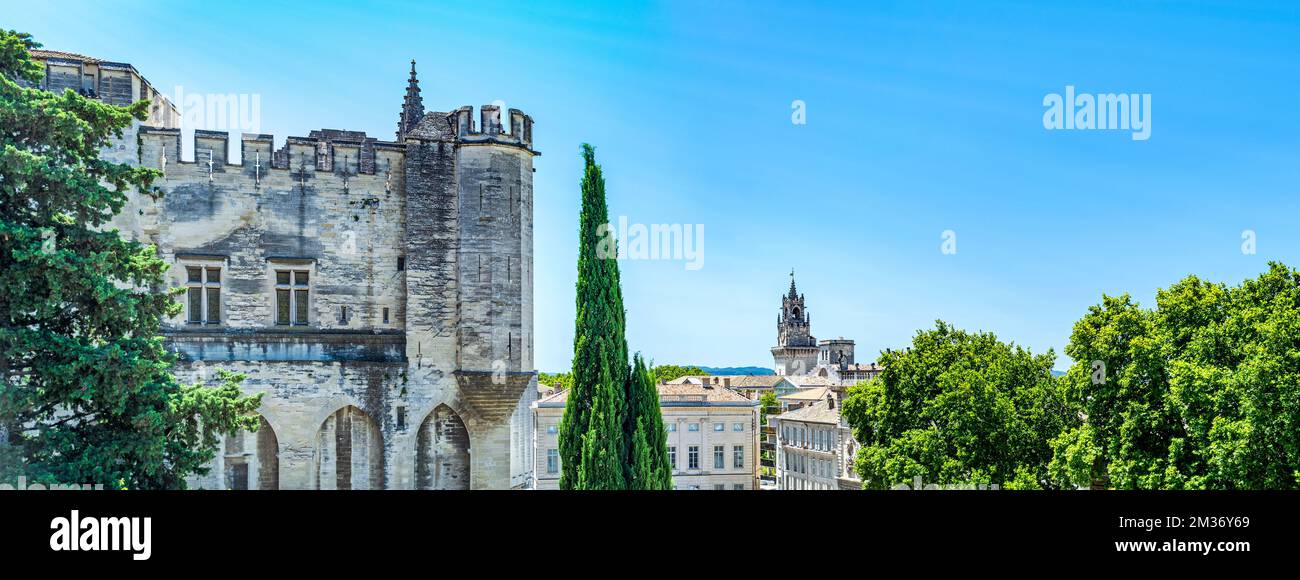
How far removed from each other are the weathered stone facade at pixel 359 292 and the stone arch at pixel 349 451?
0.12ft

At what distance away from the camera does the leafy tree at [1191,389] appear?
25453 mm

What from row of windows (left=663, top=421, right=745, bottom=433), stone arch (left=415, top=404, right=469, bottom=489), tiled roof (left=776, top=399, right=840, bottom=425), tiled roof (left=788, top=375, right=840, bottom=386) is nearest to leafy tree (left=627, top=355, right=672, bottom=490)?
stone arch (left=415, top=404, right=469, bottom=489)

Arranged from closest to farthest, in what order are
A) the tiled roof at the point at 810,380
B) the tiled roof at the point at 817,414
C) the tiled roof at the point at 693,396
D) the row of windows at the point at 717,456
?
the row of windows at the point at 717,456 < the tiled roof at the point at 693,396 < the tiled roof at the point at 817,414 < the tiled roof at the point at 810,380

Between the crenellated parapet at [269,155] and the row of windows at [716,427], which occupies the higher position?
the crenellated parapet at [269,155]

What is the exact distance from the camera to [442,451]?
87.9 ft

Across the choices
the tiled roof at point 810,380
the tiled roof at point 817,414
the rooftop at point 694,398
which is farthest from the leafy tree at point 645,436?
the tiled roof at point 810,380

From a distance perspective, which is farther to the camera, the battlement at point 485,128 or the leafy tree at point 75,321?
the battlement at point 485,128

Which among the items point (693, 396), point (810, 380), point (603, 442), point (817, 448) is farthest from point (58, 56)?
point (810, 380)

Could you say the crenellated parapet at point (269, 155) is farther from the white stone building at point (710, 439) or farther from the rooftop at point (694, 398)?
the white stone building at point (710, 439)

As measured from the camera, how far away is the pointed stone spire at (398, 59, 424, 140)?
32.2 m
